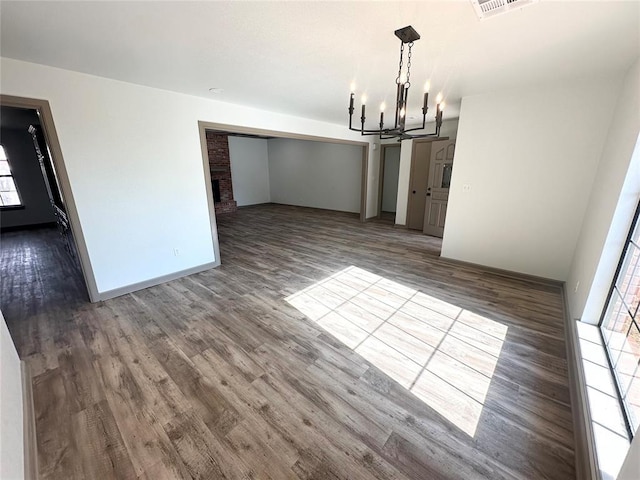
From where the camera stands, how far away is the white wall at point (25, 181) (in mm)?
6492

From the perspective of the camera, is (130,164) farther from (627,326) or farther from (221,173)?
(221,173)

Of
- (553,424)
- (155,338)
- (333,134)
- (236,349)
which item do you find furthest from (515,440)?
(333,134)

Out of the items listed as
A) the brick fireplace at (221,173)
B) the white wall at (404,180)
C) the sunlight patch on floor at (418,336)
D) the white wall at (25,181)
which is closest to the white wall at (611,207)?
the sunlight patch on floor at (418,336)

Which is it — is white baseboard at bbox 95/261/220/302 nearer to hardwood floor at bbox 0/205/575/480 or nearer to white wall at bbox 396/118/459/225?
hardwood floor at bbox 0/205/575/480

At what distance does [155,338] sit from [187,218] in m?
1.88

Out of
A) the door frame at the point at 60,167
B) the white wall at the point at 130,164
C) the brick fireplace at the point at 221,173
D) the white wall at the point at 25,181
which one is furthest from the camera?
the brick fireplace at the point at 221,173

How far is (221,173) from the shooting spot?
8.78 meters

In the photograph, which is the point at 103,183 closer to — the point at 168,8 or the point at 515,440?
the point at 168,8

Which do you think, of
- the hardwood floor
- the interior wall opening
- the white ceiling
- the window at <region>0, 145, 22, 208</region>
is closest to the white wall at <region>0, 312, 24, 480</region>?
the hardwood floor

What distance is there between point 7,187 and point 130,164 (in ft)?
22.6

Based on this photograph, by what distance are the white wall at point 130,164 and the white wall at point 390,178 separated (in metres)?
5.55

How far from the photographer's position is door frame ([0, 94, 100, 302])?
2385 millimetres

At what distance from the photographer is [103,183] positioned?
2949mm

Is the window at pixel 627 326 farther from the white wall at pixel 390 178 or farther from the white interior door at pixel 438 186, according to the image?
the white wall at pixel 390 178
